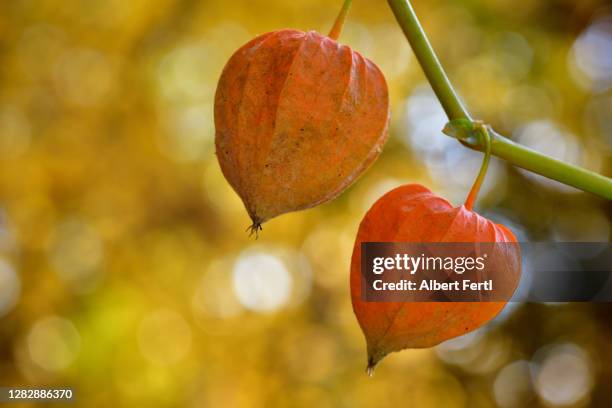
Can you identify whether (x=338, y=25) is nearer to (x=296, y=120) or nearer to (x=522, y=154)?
(x=296, y=120)

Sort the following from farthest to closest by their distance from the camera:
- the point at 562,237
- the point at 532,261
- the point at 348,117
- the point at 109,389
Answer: the point at 562,237
the point at 109,389
the point at 532,261
the point at 348,117

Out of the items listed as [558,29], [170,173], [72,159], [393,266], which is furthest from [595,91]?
[393,266]

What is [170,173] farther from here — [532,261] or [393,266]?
[393,266]

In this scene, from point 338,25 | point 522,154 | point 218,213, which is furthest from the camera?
point 218,213

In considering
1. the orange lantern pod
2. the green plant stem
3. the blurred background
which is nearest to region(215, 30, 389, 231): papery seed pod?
the orange lantern pod

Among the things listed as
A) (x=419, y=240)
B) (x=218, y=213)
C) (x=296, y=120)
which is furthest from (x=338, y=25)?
(x=218, y=213)

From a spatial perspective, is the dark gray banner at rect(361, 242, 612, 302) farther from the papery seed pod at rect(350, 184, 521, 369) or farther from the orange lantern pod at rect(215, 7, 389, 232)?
the orange lantern pod at rect(215, 7, 389, 232)
